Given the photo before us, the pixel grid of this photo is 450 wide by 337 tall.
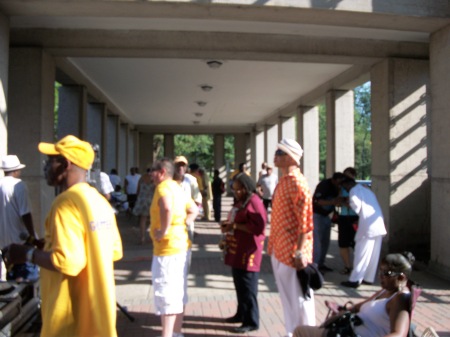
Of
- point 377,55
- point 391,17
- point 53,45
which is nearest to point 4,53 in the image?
point 53,45

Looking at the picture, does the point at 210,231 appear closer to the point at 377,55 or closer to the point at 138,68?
the point at 138,68

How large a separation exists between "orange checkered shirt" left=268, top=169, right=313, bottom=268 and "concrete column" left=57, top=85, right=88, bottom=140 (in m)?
8.23

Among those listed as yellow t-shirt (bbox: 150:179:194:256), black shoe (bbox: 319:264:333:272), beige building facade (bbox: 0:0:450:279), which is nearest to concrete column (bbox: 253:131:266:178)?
beige building facade (bbox: 0:0:450:279)

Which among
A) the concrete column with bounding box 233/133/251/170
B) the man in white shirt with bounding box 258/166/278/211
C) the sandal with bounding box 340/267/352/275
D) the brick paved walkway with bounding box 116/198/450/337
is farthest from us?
the concrete column with bounding box 233/133/251/170

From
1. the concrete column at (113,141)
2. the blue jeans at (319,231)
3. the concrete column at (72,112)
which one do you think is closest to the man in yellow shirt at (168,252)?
the blue jeans at (319,231)

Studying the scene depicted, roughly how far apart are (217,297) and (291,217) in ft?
7.99

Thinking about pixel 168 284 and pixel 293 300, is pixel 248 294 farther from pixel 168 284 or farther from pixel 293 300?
pixel 168 284

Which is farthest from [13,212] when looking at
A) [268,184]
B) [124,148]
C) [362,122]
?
[362,122]

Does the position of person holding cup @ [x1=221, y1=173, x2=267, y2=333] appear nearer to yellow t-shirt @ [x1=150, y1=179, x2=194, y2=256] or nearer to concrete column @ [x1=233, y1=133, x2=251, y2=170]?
yellow t-shirt @ [x1=150, y1=179, x2=194, y2=256]

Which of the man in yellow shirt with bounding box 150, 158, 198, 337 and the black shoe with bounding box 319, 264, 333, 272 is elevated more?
the man in yellow shirt with bounding box 150, 158, 198, 337

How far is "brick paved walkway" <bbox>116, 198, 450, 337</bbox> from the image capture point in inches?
195

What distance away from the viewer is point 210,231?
39.8 ft

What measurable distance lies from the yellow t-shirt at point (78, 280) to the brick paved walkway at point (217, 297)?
103 inches

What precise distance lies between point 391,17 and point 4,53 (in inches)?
198
